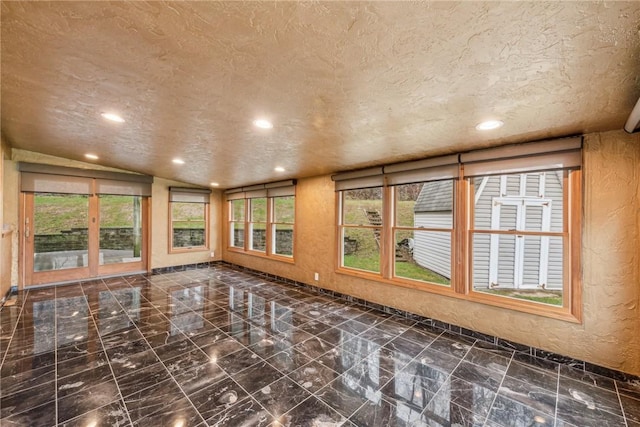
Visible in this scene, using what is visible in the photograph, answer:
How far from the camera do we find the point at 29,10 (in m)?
1.22

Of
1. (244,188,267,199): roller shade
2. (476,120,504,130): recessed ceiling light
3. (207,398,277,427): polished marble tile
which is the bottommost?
(207,398,277,427): polished marble tile

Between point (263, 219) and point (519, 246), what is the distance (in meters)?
5.14

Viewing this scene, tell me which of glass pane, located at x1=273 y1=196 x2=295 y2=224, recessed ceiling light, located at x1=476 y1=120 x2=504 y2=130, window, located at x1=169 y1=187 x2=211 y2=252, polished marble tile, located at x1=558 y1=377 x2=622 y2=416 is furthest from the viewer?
window, located at x1=169 y1=187 x2=211 y2=252

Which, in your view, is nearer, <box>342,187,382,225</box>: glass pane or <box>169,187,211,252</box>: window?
<box>342,187,382,225</box>: glass pane

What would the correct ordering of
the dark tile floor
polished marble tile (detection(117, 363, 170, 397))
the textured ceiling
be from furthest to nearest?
polished marble tile (detection(117, 363, 170, 397)) → the dark tile floor → the textured ceiling

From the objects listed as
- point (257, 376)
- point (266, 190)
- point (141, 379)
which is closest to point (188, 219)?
point (266, 190)

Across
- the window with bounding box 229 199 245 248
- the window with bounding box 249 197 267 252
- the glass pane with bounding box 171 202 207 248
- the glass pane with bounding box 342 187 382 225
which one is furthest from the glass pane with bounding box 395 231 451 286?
the glass pane with bounding box 171 202 207 248

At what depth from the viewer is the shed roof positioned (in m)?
4.68

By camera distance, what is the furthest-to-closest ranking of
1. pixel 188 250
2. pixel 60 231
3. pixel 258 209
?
pixel 188 250
pixel 258 209
pixel 60 231

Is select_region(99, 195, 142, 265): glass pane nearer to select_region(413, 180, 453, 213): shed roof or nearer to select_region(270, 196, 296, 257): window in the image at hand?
select_region(270, 196, 296, 257): window

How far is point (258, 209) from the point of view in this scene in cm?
657

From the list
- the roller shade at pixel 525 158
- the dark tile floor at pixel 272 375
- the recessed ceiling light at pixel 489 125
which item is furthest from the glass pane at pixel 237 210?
the recessed ceiling light at pixel 489 125

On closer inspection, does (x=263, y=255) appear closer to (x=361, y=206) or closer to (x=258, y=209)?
(x=258, y=209)

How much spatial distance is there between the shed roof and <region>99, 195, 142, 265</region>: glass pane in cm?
622
